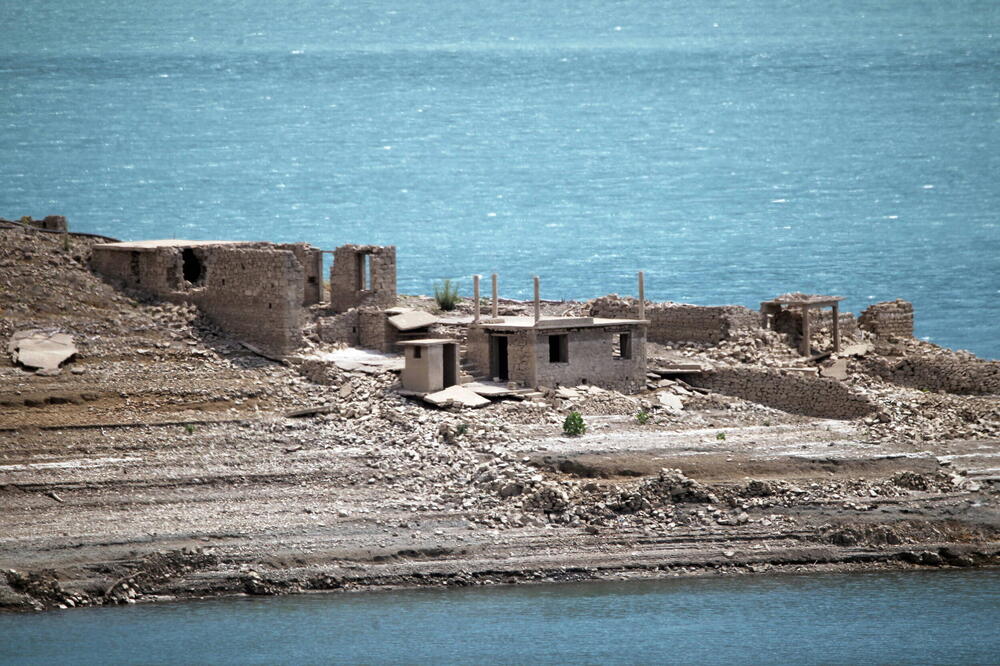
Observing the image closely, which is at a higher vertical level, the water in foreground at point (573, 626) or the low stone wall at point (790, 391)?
the low stone wall at point (790, 391)

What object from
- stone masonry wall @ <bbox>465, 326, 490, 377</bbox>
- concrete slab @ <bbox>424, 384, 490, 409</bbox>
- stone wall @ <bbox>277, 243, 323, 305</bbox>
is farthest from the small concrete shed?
stone wall @ <bbox>277, 243, 323, 305</bbox>

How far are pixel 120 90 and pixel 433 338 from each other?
4963 cm

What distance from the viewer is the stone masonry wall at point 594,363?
47.2 m

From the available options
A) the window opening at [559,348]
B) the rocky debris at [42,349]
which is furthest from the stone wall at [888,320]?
the rocky debris at [42,349]

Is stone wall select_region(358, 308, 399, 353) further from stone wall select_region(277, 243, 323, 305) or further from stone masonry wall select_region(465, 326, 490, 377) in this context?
stone masonry wall select_region(465, 326, 490, 377)

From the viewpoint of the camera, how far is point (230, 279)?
48.0 m

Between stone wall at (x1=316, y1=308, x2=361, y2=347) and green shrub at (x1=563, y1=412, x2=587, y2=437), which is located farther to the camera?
stone wall at (x1=316, y1=308, x2=361, y2=347)

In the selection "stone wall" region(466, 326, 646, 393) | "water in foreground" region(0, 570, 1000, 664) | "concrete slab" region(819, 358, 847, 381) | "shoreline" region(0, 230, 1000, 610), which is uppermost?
"stone wall" region(466, 326, 646, 393)

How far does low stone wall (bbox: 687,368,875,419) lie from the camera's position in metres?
47.5

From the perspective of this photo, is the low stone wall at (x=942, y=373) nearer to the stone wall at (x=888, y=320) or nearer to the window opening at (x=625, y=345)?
the stone wall at (x=888, y=320)

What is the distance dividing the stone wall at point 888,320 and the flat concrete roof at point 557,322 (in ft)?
20.8

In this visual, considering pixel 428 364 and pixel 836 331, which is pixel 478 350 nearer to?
pixel 428 364

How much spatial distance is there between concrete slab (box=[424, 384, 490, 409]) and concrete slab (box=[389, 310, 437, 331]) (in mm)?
2280

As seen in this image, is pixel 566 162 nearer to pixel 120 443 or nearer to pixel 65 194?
pixel 65 194
